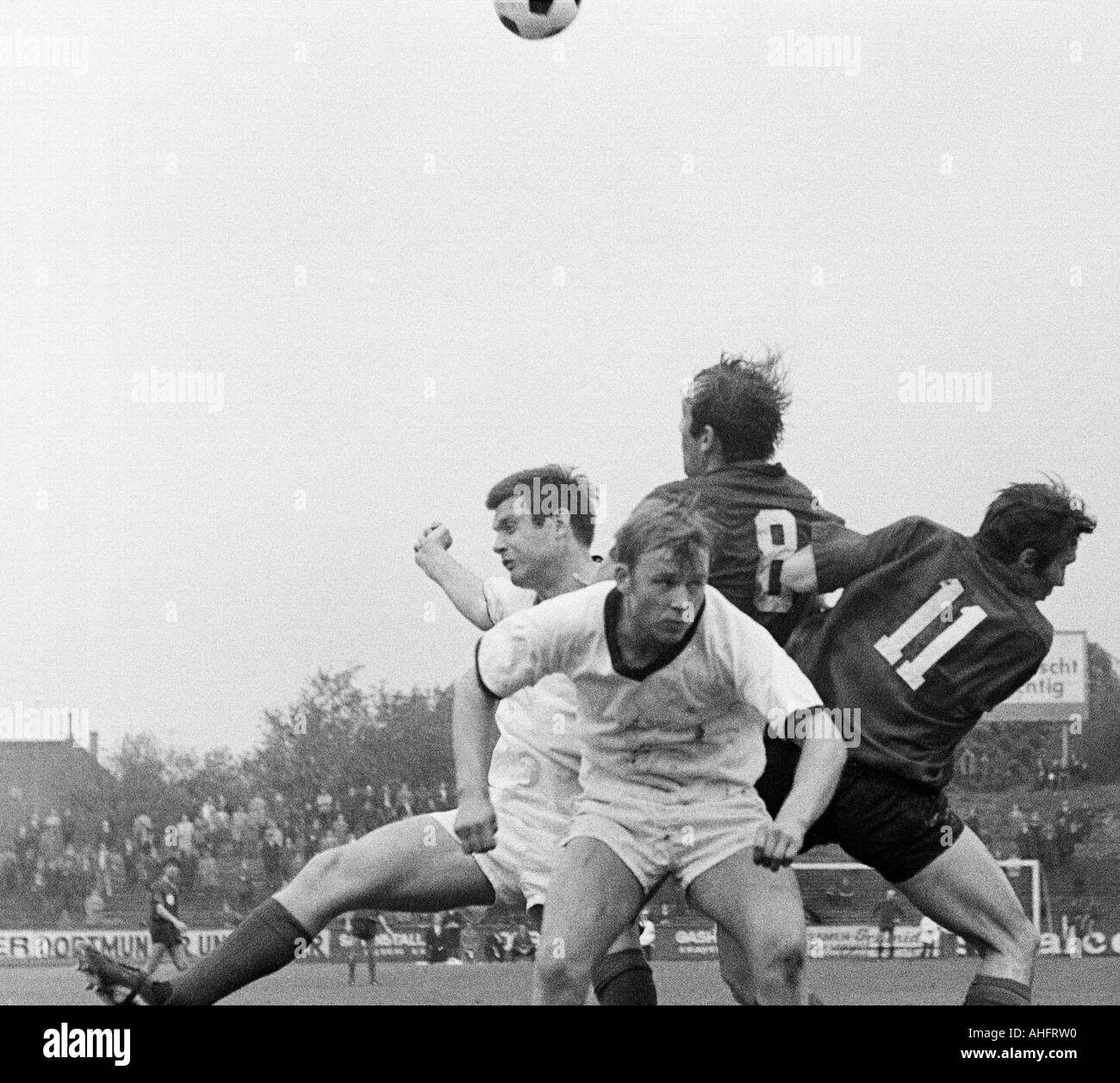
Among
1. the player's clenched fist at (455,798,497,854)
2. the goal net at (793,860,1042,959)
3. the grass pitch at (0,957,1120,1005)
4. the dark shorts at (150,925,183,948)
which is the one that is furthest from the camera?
the goal net at (793,860,1042,959)

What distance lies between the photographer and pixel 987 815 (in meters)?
8.03

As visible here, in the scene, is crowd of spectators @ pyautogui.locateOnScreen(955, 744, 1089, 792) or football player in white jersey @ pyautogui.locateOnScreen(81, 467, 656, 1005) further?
crowd of spectators @ pyautogui.locateOnScreen(955, 744, 1089, 792)

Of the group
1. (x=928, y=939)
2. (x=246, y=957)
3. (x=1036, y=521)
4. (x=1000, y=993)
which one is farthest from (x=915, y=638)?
(x=928, y=939)

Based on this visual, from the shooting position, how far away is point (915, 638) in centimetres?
512

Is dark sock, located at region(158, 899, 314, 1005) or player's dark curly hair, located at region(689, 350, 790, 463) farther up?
player's dark curly hair, located at region(689, 350, 790, 463)

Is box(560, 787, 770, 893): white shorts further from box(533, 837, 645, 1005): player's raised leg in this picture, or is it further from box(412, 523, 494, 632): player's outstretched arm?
box(412, 523, 494, 632): player's outstretched arm

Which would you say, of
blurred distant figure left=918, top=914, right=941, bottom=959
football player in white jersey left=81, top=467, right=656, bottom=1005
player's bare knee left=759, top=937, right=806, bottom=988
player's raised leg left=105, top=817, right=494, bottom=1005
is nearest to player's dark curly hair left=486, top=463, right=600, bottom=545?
football player in white jersey left=81, top=467, right=656, bottom=1005

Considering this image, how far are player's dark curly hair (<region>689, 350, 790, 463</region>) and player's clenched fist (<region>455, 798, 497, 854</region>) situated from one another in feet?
4.77

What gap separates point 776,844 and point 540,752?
1.15m

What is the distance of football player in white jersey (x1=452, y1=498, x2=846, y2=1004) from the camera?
4.15 meters

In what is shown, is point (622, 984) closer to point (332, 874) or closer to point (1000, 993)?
point (332, 874)
